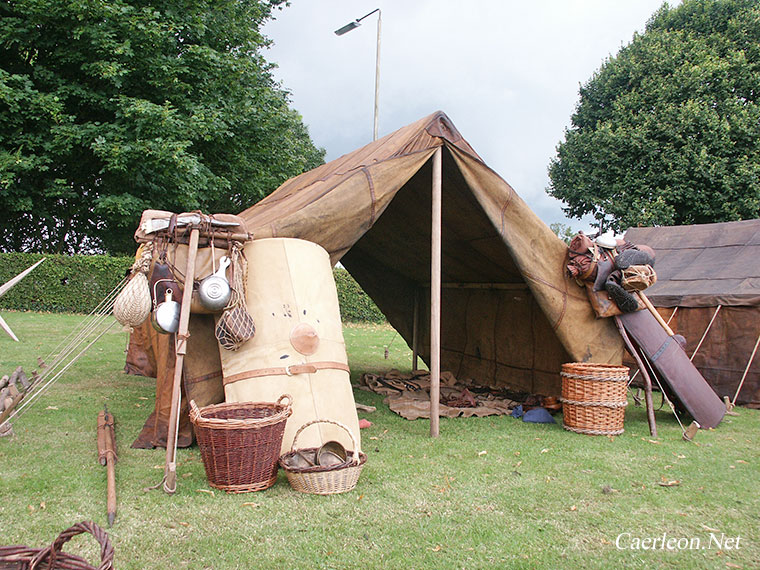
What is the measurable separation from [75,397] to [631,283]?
5460mm

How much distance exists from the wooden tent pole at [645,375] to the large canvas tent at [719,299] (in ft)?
7.41

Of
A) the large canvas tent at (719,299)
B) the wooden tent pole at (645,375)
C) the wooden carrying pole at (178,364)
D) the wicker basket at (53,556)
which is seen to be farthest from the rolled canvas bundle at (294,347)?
the large canvas tent at (719,299)

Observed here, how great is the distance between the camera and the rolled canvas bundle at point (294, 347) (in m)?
3.67

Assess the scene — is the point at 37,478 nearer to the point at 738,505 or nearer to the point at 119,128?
the point at 738,505

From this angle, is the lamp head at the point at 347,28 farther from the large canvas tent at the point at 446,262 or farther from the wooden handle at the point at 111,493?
the wooden handle at the point at 111,493

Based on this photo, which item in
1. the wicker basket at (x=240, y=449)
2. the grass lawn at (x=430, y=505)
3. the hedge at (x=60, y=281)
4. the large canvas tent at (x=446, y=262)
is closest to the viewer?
the grass lawn at (x=430, y=505)

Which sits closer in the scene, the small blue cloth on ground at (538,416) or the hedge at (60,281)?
the small blue cloth on ground at (538,416)

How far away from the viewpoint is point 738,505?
3273 millimetres

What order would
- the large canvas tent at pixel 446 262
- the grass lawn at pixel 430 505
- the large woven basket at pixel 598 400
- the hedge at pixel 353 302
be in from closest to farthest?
the grass lawn at pixel 430 505
the large canvas tent at pixel 446 262
the large woven basket at pixel 598 400
the hedge at pixel 353 302

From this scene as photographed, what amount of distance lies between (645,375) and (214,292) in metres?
3.83

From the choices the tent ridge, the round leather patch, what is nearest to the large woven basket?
the tent ridge

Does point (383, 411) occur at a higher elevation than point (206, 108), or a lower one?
lower

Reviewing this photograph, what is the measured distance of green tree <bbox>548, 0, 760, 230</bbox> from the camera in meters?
16.8

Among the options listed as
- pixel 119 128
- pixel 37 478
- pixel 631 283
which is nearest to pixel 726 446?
pixel 631 283
